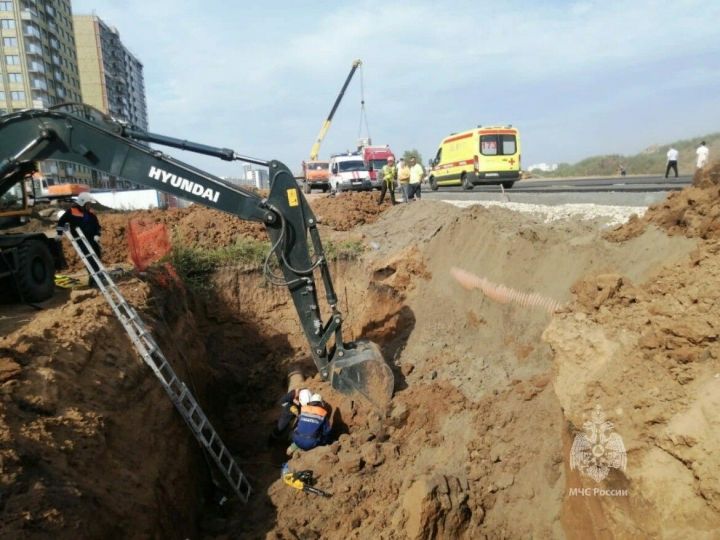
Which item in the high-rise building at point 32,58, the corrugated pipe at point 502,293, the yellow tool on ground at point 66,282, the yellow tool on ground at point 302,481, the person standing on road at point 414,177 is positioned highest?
the high-rise building at point 32,58

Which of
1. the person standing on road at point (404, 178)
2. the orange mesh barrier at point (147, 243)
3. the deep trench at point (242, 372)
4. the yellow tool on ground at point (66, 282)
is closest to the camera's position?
the deep trench at point (242, 372)

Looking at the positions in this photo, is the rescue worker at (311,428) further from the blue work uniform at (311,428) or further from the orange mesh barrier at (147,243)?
the orange mesh barrier at (147,243)

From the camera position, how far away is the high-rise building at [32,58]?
57969mm

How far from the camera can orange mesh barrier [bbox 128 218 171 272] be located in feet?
36.6

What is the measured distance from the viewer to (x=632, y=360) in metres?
4.29

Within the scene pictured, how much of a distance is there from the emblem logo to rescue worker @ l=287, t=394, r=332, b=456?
11.6ft

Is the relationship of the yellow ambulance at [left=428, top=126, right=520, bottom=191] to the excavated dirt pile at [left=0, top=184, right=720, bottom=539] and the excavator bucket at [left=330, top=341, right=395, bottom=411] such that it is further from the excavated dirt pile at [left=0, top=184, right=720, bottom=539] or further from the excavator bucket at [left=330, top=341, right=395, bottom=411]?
the excavator bucket at [left=330, top=341, right=395, bottom=411]

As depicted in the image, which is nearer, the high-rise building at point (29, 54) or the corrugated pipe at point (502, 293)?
the corrugated pipe at point (502, 293)

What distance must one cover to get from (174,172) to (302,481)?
4.03 m

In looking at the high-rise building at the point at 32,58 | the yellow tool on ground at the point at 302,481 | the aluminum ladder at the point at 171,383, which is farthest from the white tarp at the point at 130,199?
the high-rise building at the point at 32,58

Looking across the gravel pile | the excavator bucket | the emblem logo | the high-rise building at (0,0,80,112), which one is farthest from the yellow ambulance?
the high-rise building at (0,0,80,112)

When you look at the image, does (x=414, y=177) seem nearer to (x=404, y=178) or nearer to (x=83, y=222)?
(x=404, y=178)

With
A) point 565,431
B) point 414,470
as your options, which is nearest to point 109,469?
point 414,470

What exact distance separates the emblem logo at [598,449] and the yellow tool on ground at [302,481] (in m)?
2.93
